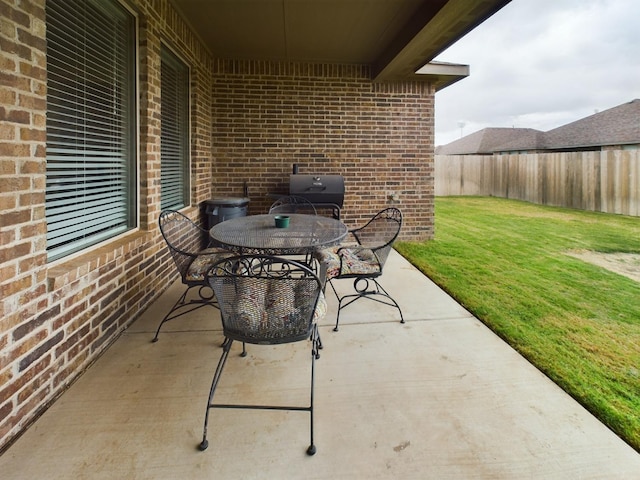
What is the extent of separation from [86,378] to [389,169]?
509cm

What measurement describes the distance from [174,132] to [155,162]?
45.2 inches

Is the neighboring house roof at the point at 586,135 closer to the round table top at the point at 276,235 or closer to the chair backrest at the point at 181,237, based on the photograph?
the round table top at the point at 276,235

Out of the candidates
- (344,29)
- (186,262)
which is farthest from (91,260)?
(344,29)

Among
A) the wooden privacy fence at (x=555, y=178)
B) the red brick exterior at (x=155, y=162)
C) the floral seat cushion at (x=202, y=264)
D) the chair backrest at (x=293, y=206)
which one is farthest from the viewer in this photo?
the wooden privacy fence at (x=555, y=178)

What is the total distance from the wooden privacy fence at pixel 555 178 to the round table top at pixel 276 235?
10.00 meters

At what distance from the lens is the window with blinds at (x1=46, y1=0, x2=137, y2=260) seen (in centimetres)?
225

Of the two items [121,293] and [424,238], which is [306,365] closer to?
[121,293]

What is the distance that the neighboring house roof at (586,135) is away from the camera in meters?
13.7

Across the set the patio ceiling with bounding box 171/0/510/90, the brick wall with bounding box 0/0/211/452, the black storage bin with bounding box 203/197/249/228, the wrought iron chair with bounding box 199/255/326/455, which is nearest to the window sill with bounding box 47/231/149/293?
the brick wall with bounding box 0/0/211/452

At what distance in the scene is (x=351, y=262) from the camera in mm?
3145

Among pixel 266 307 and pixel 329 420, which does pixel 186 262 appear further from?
pixel 329 420

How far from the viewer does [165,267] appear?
147 inches

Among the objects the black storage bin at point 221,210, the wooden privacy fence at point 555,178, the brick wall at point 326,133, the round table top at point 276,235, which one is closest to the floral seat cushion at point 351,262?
the round table top at point 276,235

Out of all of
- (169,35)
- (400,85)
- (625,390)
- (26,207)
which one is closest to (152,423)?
(26,207)
